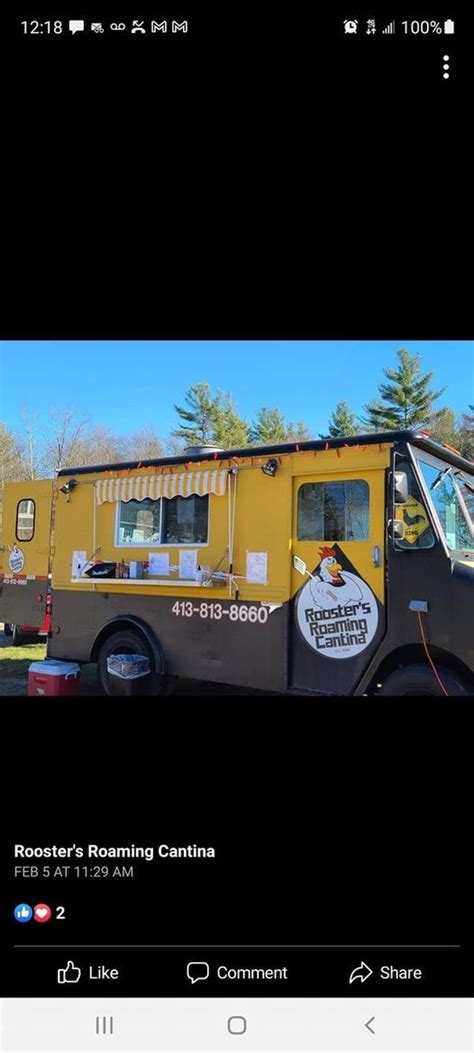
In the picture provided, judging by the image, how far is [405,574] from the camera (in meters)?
3.98

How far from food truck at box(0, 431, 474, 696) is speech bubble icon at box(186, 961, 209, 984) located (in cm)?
290

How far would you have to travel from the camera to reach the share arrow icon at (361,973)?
3.49 feet

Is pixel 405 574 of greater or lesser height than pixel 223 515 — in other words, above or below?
below

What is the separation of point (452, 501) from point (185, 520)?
2.43 metres

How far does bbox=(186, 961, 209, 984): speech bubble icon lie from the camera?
1.05 m

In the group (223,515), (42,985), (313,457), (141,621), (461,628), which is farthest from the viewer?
(141,621)

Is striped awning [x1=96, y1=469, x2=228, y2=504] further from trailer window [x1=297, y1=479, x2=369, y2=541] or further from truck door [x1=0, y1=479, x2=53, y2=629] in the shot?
truck door [x1=0, y1=479, x2=53, y2=629]

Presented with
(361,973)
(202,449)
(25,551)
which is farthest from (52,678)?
(361,973)

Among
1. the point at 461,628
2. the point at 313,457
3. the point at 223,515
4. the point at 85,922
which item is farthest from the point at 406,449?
the point at 85,922

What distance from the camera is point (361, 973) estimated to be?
107 centimetres

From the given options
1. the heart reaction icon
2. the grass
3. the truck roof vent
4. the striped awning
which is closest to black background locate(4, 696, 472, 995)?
the heart reaction icon

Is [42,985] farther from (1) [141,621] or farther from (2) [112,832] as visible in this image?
(1) [141,621]

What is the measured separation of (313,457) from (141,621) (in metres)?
2.35

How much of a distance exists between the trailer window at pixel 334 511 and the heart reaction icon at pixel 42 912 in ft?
11.4
